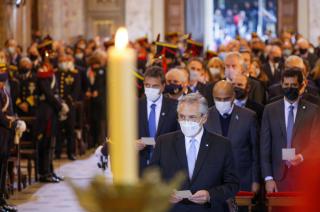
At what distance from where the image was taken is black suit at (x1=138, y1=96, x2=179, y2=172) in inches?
Answer: 370

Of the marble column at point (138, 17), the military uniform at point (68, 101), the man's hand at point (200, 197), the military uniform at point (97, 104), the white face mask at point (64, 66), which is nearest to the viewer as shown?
the man's hand at point (200, 197)

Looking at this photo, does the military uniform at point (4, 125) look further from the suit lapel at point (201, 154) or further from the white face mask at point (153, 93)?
the suit lapel at point (201, 154)

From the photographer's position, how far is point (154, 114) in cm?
950

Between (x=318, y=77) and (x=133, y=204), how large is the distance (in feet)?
39.9

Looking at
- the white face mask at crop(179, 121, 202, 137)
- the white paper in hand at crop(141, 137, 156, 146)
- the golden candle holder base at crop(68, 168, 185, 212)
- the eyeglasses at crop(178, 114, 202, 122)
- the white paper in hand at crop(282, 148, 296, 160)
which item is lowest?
the white paper in hand at crop(282, 148, 296, 160)

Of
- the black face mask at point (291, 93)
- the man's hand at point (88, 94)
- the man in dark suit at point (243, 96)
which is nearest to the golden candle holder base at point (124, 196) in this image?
the black face mask at point (291, 93)

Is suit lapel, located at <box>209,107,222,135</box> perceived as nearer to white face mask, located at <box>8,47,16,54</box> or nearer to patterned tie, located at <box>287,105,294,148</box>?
patterned tie, located at <box>287,105,294,148</box>

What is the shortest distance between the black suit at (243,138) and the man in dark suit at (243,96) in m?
1.40

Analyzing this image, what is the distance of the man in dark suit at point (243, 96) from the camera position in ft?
36.7

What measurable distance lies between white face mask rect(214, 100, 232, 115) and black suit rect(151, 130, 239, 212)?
268 centimetres

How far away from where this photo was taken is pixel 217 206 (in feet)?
22.6

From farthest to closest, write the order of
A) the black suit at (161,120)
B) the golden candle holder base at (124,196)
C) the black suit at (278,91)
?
the black suit at (278,91) → the black suit at (161,120) → the golden candle holder base at (124,196)

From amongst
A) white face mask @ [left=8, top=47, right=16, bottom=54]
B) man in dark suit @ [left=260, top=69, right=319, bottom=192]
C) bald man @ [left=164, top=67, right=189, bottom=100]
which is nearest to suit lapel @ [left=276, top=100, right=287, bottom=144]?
man in dark suit @ [left=260, top=69, right=319, bottom=192]

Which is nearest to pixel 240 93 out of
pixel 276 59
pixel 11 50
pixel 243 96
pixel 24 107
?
pixel 243 96
